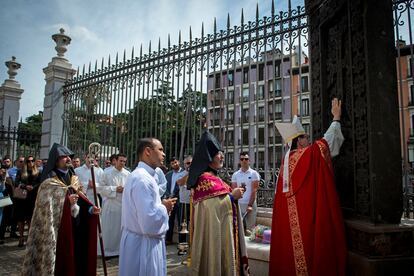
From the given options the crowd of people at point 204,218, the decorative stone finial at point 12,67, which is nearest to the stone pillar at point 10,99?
the decorative stone finial at point 12,67

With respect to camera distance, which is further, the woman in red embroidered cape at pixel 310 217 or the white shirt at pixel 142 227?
the woman in red embroidered cape at pixel 310 217

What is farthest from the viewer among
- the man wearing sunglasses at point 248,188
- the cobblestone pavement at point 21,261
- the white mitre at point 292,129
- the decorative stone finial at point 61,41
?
the decorative stone finial at point 61,41

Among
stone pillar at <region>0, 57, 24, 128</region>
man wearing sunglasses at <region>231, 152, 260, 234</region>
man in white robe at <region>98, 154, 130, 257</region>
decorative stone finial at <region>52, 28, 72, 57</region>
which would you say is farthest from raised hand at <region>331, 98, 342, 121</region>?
stone pillar at <region>0, 57, 24, 128</region>

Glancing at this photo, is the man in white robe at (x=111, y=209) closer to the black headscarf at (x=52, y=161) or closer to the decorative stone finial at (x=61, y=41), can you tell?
the black headscarf at (x=52, y=161)

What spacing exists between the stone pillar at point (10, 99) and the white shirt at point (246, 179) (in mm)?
11240

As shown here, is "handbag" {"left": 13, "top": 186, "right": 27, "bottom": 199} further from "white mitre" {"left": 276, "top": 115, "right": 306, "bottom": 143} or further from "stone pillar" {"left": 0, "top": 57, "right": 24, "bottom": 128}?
"stone pillar" {"left": 0, "top": 57, "right": 24, "bottom": 128}

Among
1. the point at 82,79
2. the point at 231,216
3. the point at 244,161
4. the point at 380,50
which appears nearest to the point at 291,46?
the point at 244,161

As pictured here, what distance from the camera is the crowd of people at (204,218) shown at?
324cm

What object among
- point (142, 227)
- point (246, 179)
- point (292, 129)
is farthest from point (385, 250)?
point (246, 179)

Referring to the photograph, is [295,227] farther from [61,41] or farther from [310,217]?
[61,41]

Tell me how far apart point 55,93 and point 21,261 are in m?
7.09

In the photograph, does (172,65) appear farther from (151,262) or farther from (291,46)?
(151,262)

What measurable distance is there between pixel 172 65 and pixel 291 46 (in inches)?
130

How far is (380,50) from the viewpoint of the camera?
3.19 m
